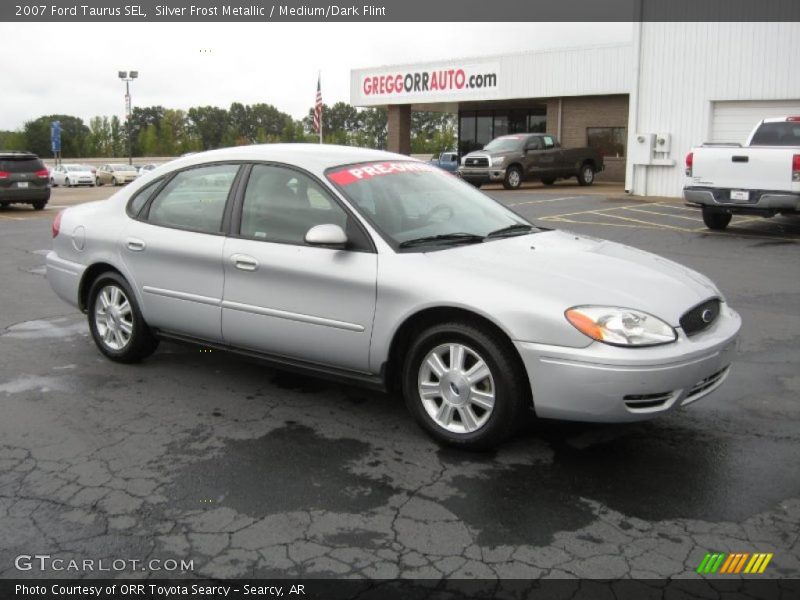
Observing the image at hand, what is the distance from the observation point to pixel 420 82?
35.6 meters

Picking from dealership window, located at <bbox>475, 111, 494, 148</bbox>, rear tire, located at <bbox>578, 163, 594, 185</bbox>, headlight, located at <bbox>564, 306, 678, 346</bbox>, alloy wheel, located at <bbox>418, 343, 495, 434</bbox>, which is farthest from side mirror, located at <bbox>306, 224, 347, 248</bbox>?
dealership window, located at <bbox>475, 111, 494, 148</bbox>

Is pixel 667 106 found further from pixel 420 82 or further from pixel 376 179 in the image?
pixel 376 179

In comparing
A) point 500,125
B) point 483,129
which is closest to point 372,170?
point 500,125

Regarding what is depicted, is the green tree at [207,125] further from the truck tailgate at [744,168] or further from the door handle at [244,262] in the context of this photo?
the door handle at [244,262]

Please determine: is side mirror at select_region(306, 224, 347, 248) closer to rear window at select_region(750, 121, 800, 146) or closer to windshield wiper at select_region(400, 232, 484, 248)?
windshield wiper at select_region(400, 232, 484, 248)

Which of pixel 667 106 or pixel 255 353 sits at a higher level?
pixel 667 106

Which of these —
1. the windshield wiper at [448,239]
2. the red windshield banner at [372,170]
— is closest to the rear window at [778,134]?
the red windshield banner at [372,170]

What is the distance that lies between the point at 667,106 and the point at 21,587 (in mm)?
21353

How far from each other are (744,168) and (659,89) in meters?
8.72

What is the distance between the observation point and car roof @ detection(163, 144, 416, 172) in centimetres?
Answer: 523

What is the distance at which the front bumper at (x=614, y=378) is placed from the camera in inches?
157

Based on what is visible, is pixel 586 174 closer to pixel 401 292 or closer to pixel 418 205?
pixel 418 205

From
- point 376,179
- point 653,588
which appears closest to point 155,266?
point 376,179

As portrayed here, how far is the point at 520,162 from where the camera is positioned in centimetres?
2725
